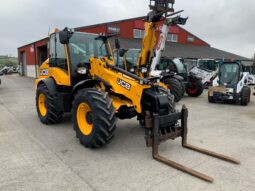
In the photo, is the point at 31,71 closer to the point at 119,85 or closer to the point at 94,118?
the point at 119,85

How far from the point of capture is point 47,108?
589 cm

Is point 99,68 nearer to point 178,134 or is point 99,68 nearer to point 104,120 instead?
point 104,120

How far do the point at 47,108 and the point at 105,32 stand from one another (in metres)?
16.6

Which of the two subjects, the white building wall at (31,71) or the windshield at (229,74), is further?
the white building wall at (31,71)

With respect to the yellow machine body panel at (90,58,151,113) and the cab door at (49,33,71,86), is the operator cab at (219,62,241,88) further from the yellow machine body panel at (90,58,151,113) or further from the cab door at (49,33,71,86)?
the cab door at (49,33,71,86)

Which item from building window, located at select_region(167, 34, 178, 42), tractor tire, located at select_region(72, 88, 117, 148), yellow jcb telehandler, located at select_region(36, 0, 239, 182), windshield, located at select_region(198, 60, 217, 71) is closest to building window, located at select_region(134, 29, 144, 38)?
building window, located at select_region(167, 34, 178, 42)

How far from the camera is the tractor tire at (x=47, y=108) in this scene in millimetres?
5805

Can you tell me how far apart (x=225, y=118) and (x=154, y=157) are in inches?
163

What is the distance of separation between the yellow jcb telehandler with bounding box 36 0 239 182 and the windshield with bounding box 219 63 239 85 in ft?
17.9

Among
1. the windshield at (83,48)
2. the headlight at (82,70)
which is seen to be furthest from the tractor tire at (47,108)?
the headlight at (82,70)

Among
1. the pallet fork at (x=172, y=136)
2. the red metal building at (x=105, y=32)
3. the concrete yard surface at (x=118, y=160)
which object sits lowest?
the concrete yard surface at (x=118, y=160)

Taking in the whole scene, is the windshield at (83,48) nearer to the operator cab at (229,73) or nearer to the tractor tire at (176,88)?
the tractor tire at (176,88)

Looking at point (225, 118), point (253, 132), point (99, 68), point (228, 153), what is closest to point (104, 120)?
point (99, 68)

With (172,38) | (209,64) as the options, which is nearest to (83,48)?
(209,64)
